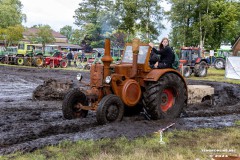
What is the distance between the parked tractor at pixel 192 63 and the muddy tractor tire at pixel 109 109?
1585 centimetres

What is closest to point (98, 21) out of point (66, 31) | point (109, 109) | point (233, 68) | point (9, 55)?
point (109, 109)

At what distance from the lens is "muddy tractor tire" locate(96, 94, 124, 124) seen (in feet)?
23.4

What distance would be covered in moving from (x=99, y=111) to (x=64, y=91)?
541 centimetres

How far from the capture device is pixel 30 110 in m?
9.73

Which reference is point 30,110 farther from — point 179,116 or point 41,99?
point 179,116

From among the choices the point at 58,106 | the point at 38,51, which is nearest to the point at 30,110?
the point at 58,106

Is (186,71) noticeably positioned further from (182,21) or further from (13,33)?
(13,33)

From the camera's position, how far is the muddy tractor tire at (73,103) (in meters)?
7.87

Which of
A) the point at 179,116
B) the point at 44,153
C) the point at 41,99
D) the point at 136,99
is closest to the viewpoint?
the point at 44,153

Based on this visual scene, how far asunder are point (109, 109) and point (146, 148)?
1.91 meters

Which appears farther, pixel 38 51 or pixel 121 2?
pixel 121 2

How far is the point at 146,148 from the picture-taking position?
5539 millimetres

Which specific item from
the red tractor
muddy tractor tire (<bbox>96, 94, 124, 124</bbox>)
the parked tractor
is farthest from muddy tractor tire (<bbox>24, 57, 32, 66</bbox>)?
muddy tractor tire (<bbox>96, 94, 124, 124</bbox>)

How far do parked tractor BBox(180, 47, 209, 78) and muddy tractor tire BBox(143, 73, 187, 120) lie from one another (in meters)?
14.4
